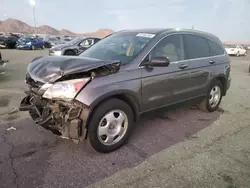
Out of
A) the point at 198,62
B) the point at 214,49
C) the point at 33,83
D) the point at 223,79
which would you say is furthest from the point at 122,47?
the point at 223,79

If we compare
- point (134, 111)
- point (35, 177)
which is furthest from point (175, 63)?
point (35, 177)

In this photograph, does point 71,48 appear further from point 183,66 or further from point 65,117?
point 65,117

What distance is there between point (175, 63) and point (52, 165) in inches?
101

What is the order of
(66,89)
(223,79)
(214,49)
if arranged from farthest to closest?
(223,79) < (214,49) < (66,89)

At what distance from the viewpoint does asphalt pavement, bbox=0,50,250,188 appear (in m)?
2.76

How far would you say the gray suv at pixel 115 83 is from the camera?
9.73ft

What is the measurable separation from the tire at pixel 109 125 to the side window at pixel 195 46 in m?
1.84

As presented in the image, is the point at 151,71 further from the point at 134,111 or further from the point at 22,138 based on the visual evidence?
the point at 22,138

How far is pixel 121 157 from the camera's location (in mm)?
3295

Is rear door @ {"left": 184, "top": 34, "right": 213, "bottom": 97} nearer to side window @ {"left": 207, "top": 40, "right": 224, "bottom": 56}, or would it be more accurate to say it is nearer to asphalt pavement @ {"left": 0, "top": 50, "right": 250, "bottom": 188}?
side window @ {"left": 207, "top": 40, "right": 224, "bottom": 56}

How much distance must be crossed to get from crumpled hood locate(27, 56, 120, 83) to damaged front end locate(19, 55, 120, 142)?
0.01m

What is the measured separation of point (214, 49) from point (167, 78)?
194 centimetres

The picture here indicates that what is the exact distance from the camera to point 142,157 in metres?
3.30

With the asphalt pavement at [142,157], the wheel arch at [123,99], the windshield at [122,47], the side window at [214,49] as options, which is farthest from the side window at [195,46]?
the wheel arch at [123,99]
